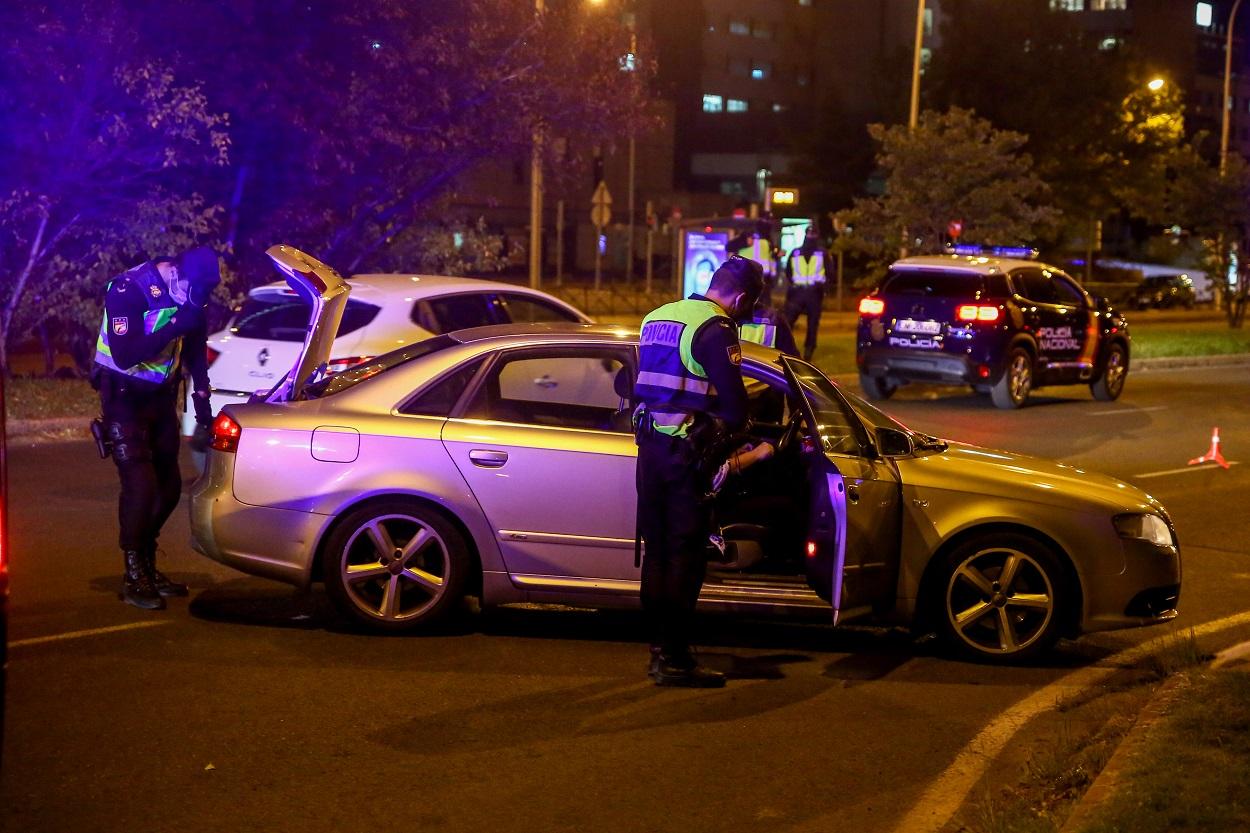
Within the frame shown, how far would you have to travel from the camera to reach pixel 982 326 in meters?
17.7

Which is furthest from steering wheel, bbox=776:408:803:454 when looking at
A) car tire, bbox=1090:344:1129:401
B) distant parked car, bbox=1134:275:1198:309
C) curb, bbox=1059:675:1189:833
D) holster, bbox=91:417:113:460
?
distant parked car, bbox=1134:275:1198:309

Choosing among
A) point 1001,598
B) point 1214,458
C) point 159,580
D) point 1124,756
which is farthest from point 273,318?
point 1214,458

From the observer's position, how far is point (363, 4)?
17.5 metres

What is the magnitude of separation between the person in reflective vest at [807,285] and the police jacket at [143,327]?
13.8 metres

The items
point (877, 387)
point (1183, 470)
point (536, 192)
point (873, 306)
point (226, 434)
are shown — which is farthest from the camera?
point (536, 192)

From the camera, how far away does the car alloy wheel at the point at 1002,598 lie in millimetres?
6914

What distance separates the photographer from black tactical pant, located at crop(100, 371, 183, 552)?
295 inches

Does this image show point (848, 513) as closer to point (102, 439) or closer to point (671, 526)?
point (671, 526)

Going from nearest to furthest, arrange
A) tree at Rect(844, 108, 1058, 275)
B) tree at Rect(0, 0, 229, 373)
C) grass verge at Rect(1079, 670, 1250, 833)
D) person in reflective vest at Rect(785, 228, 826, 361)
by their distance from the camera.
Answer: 1. grass verge at Rect(1079, 670, 1250, 833)
2. tree at Rect(0, 0, 229, 373)
3. person in reflective vest at Rect(785, 228, 826, 361)
4. tree at Rect(844, 108, 1058, 275)

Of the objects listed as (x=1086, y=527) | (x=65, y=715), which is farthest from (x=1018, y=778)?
(x=65, y=715)

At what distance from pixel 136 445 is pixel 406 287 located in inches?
159

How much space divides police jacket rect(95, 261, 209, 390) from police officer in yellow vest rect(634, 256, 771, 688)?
2500mm

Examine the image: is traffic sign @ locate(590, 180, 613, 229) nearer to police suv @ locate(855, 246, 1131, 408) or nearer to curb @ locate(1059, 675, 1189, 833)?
police suv @ locate(855, 246, 1131, 408)

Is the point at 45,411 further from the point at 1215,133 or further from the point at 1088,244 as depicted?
the point at 1215,133
